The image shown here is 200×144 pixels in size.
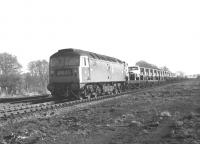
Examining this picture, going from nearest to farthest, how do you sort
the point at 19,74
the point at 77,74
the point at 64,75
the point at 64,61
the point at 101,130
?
the point at 101,130, the point at 77,74, the point at 64,75, the point at 64,61, the point at 19,74

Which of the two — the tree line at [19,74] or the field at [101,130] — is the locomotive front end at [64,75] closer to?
the field at [101,130]

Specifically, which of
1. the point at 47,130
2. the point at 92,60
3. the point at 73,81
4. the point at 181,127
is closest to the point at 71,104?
the point at 73,81

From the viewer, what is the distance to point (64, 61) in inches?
879

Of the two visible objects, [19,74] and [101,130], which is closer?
[101,130]

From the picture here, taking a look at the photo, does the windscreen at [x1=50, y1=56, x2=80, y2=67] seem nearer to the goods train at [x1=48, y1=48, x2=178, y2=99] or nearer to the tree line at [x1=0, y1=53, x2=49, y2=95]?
the goods train at [x1=48, y1=48, x2=178, y2=99]

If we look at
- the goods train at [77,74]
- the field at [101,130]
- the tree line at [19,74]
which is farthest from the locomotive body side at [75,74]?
the tree line at [19,74]

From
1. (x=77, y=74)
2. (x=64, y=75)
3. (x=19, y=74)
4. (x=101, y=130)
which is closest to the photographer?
(x=101, y=130)

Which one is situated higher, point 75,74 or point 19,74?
point 19,74

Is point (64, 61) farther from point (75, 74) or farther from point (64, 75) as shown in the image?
point (75, 74)

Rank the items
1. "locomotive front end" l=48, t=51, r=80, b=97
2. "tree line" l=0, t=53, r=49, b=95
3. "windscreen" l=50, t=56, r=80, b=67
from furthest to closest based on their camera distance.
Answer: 1. "tree line" l=0, t=53, r=49, b=95
2. "windscreen" l=50, t=56, r=80, b=67
3. "locomotive front end" l=48, t=51, r=80, b=97

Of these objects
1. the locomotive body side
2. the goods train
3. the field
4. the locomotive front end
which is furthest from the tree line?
the field

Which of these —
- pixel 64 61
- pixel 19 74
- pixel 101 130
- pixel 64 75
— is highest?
pixel 19 74

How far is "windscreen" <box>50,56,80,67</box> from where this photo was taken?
71.8 ft

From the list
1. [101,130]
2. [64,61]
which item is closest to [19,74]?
[64,61]
